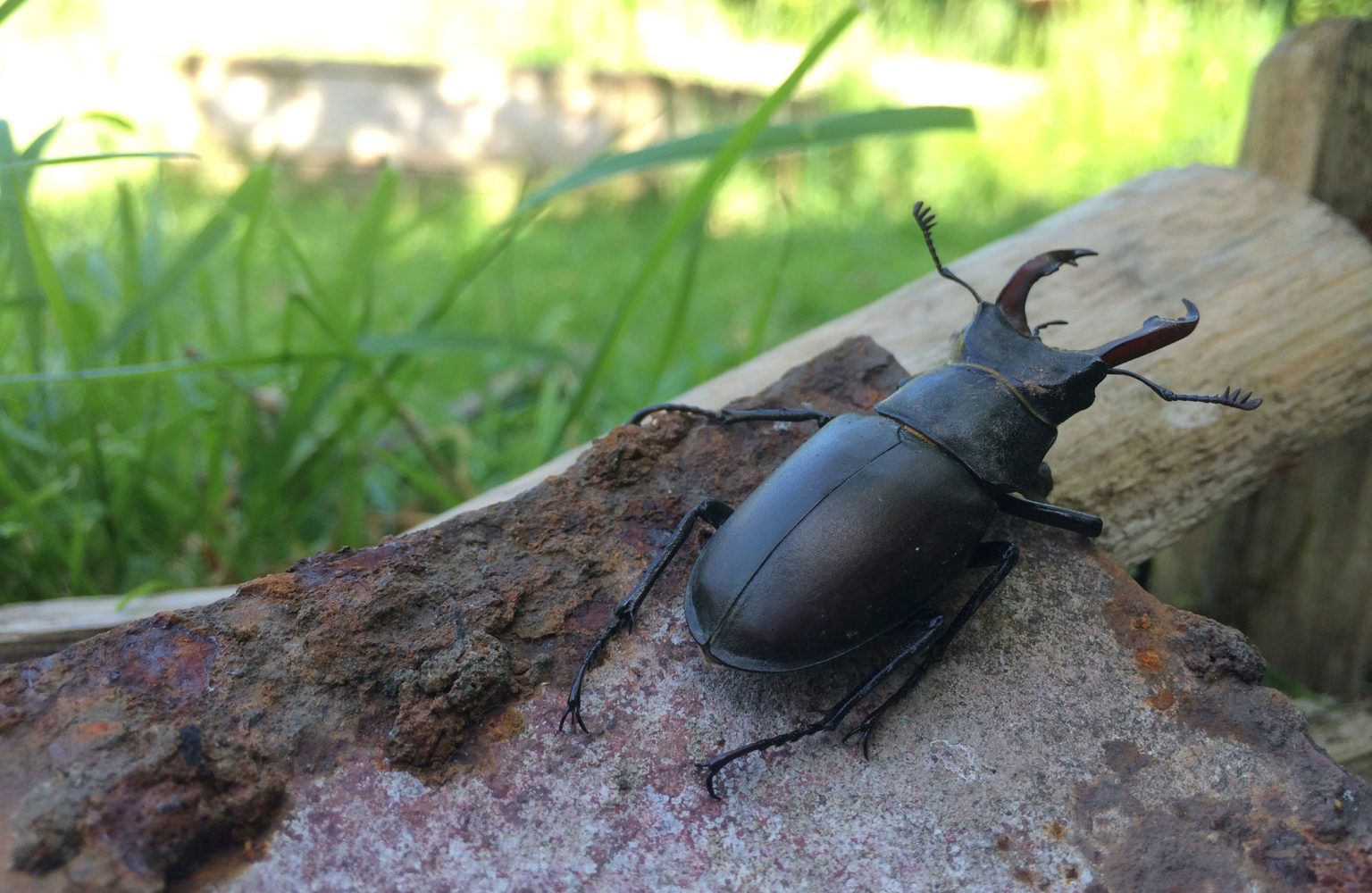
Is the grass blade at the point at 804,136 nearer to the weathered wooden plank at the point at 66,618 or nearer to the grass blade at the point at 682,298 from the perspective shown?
the grass blade at the point at 682,298

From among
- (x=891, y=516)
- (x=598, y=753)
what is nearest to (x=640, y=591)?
(x=598, y=753)

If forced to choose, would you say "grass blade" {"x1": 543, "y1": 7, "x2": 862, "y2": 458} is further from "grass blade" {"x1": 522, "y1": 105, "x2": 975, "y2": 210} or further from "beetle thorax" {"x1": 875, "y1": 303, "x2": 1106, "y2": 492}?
"beetle thorax" {"x1": 875, "y1": 303, "x2": 1106, "y2": 492}

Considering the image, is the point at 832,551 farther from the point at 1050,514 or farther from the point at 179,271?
the point at 179,271

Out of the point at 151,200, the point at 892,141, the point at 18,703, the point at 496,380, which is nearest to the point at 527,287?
the point at 496,380

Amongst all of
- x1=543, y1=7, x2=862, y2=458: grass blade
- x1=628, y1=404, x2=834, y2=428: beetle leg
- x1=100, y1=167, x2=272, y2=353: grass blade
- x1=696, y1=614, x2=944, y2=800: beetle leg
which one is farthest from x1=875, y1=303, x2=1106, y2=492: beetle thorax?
x1=100, y1=167, x2=272, y2=353: grass blade

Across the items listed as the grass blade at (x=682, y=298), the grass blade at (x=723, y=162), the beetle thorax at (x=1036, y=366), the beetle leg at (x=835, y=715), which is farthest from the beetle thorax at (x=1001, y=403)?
the grass blade at (x=682, y=298)
